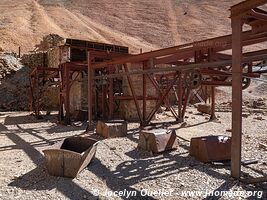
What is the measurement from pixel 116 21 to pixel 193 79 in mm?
43796

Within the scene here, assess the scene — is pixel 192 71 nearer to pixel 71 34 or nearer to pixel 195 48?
pixel 195 48

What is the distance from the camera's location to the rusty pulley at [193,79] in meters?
8.27

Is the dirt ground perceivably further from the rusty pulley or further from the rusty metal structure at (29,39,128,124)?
the rusty metal structure at (29,39,128,124)

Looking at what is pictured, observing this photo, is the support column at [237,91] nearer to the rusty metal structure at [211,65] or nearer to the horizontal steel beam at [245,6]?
the rusty metal structure at [211,65]

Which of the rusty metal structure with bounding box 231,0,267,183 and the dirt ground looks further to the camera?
the rusty metal structure with bounding box 231,0,267,183

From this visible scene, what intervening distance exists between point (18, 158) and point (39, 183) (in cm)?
203

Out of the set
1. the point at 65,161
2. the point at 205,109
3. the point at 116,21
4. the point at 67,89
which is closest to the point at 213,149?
the point at 65,161

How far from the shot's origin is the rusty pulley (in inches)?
326

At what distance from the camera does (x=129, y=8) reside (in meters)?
56.2

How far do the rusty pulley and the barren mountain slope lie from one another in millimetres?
23628

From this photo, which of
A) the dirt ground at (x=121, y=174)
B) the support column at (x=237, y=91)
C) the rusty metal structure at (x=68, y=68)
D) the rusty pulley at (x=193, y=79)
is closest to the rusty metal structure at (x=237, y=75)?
the support column at (x=237, y=91)

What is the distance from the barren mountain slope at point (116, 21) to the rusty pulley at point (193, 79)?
23.6 metres

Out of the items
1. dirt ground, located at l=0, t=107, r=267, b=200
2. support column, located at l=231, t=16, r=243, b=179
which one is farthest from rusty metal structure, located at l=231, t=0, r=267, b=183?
dirt ground, located at l=0, t=107, r=267, b=200

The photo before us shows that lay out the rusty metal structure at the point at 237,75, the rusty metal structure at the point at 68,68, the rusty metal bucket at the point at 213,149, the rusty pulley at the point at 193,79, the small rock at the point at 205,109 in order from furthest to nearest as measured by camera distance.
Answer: the small rock at the point at 205,109
the rusty metal structure at the point at 68,68
the rusty pulley at the point at 193,79
the rusty metal bucket at the point at 213,149
the rusty metal structure at the point at 237,75
